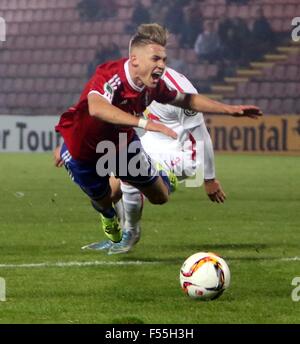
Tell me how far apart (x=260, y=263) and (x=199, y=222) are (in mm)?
3632

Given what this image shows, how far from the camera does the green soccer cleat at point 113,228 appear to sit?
9.05m

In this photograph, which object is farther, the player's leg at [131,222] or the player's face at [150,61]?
the player's leg at [131,222]

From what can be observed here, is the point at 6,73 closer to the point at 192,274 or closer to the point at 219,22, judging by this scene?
the point at 219,22

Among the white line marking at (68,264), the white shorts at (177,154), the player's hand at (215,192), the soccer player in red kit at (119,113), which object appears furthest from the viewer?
the white shorts at (177,154)

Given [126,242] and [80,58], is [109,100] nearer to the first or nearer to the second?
[126,242]

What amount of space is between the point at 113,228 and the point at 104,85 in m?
1.57

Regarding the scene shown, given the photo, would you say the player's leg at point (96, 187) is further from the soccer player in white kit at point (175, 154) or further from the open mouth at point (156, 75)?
the open mouth at point (156, 75)

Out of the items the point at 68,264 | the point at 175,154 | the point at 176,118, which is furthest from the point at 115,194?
the point at 68,264

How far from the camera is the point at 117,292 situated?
6.89 m

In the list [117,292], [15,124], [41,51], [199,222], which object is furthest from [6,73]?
[117,292]

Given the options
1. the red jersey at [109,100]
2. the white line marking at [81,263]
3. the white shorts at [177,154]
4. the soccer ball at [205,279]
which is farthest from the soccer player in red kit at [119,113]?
the white shorts at [177,154]

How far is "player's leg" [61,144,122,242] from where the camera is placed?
342 inches

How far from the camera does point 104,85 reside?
7926mm

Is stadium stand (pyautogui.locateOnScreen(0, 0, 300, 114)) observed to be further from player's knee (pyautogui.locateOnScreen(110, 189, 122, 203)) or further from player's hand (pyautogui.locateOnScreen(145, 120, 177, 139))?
player's hand (pyautogui.locateOnScreen(145, 120, 177, 139))
